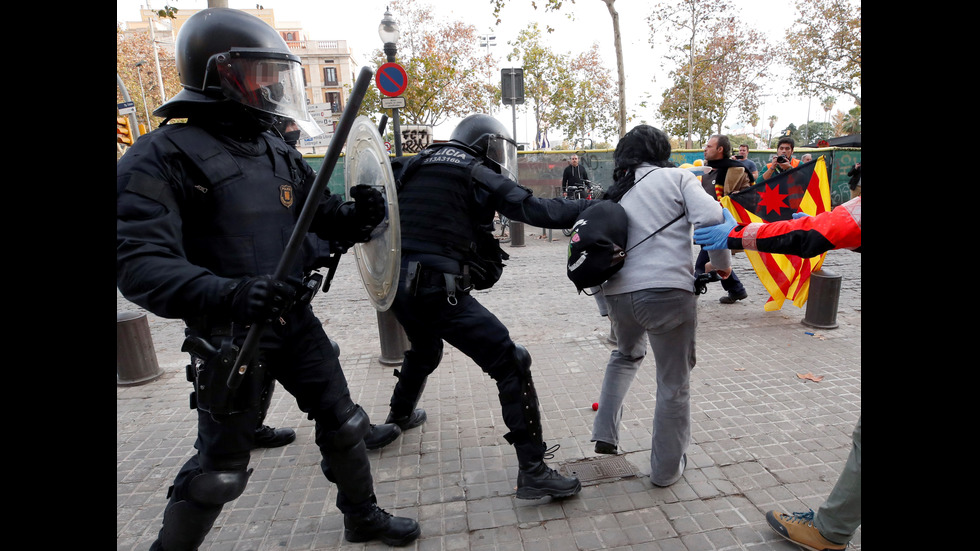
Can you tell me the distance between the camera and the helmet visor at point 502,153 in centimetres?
299

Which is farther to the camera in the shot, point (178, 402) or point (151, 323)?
point (151, 323)

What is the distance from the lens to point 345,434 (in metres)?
2.25

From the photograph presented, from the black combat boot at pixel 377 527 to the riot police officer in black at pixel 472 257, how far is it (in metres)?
0.60

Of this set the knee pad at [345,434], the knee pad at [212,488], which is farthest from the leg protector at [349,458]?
the knee pad at [212,488]

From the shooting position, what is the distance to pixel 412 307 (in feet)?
9.07

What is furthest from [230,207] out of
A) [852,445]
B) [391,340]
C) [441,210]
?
[391,340]

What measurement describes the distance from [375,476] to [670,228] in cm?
215

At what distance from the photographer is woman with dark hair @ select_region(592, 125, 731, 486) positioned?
254 centimetres

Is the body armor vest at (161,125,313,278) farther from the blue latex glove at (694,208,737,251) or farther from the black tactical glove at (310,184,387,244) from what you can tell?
the blue latex glove at (694,208,737,251)

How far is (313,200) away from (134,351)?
13.2ft
